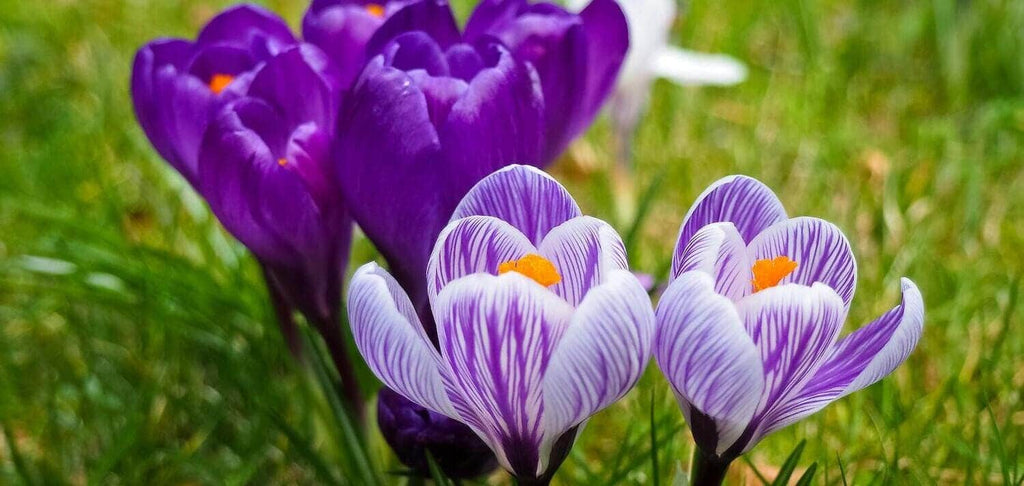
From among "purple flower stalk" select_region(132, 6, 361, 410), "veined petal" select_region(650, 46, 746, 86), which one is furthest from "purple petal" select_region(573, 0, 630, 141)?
"veined petal" select_region(650, 46, 746, 86)

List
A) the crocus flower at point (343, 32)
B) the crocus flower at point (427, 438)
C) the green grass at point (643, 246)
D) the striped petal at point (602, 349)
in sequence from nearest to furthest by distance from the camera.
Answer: the striped petal at point (602, 349), the crocus flower at point (427, 438), the crocus flower at point (343, 32), the green grass at point (643, 246)

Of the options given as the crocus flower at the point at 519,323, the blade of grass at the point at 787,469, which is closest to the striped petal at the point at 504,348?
the crocus flower at the point at 519,323

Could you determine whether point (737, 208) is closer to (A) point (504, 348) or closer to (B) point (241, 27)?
(A) point (504, 348)

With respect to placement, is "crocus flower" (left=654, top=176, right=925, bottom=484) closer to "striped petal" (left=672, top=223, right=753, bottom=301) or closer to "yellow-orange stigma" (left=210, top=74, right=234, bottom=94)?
"striped petal" (left=672, top=223, right=753, bottom=301)

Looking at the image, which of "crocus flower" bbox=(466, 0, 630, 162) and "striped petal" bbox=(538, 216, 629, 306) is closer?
"striped petal" bbox=(538, 216, 629, 306)

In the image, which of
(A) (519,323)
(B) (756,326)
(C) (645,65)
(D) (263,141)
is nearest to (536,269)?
(A) (519,323)

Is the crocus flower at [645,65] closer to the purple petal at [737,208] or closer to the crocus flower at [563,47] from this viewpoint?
the crocus flower at [563,47]

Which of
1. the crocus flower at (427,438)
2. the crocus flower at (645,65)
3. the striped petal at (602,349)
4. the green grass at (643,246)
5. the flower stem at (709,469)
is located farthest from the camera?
the crocus flower at (645,65)

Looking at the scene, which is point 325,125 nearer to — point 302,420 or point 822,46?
point 302,420
